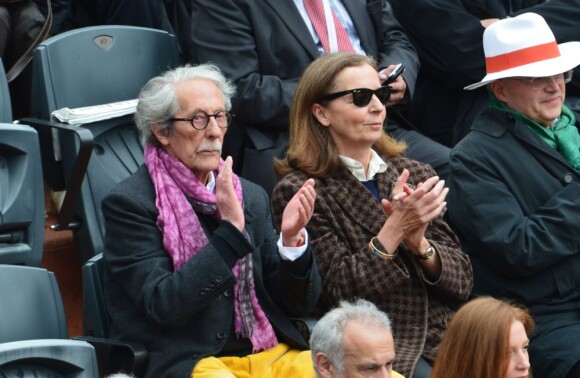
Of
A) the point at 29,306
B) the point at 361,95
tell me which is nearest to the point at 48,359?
the point at 29,306

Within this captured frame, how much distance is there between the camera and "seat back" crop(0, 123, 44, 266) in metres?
4.96

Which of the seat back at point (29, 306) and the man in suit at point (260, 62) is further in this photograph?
Result: the man in suit at point (260, 62)

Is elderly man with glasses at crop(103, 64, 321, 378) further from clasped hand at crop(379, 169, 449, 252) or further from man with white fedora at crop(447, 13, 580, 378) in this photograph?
man with white fedora at crop(447, 13, 580, 378)

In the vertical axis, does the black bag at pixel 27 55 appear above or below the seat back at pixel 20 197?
above

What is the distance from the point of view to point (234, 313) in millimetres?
4656

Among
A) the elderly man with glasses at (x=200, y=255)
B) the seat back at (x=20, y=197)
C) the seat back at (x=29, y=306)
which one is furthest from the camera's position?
the seat back at (x=20, y=197)

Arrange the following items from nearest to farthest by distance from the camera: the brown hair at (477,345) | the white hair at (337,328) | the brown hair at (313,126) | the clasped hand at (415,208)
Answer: the white hair at (337,328), the brown hair at (477,345), the clasped hand at (415,208), the brown hair at (313,126)

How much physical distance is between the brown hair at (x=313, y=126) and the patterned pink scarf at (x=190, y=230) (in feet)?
1.73

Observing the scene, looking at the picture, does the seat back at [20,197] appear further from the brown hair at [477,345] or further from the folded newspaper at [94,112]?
the brown hair at [477,345]

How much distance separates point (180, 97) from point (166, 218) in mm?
502

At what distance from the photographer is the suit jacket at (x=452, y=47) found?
6.41 metres

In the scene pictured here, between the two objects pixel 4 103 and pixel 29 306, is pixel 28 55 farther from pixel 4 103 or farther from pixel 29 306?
pixel 29 306

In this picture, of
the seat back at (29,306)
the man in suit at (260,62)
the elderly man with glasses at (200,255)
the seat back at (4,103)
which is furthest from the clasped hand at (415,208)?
the seat back at (4,103)

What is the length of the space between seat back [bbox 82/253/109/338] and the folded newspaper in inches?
29.9
